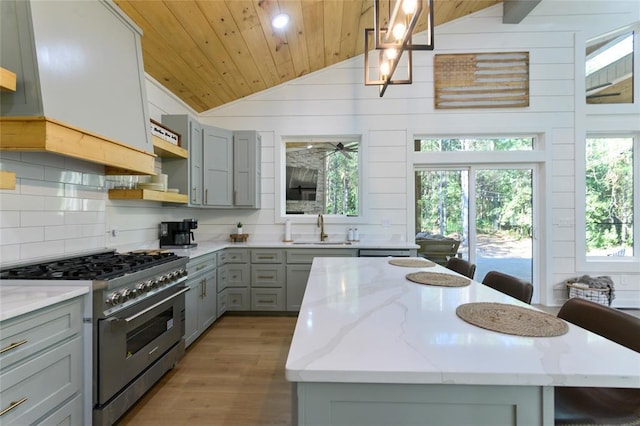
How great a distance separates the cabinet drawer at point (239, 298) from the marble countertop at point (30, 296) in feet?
6.83

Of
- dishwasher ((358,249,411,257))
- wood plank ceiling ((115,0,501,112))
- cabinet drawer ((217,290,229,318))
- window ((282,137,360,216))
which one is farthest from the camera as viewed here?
window ((282,137,360,216))

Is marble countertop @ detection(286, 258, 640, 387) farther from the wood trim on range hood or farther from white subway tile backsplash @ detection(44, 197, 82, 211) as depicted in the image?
white subway tile backsplash @ detection(44, 197, 82, 211)

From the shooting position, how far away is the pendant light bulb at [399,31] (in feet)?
5.39

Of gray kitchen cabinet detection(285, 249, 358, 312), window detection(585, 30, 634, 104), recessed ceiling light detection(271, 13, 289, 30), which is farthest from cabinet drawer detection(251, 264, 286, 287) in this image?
window detection(585, 30, 634, 104)

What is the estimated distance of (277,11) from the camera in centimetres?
270

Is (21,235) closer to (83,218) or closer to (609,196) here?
(83,218)

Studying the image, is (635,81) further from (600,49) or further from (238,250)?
(238,250)

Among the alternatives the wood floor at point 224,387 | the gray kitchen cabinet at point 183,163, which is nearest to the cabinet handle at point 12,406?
the wood floor at point 224,387

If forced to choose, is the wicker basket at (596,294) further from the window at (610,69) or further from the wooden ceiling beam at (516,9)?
the wooden ceiling beam at (516,9)

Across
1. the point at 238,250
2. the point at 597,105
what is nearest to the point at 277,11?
the point at 238,250

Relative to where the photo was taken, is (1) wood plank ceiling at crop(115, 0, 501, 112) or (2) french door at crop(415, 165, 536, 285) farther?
(2) french door at crop(415, 165, 536, 285)

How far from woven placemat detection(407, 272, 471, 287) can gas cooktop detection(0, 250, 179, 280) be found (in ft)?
5.83

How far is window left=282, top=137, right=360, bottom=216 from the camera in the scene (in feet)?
13.8

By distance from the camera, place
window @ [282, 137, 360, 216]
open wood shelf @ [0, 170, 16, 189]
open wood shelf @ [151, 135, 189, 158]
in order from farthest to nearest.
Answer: window @ [282, 137, 360, 216]
open wood shelf @ [151, 135, 189, 158]
open wood shelf @ [0, 170, 16, 189]
